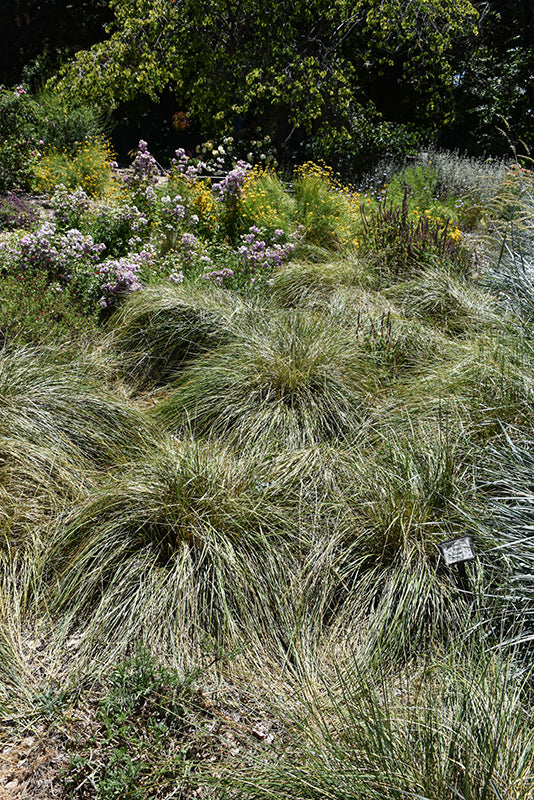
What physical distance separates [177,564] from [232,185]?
488 cm

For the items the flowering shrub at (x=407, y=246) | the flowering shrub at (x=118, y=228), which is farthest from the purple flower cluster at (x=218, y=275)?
the flowering shrub at (x=407, y=246)

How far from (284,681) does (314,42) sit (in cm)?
1160

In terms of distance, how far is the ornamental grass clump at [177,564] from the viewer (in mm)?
2346

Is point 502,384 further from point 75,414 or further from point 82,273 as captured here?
point 82,273

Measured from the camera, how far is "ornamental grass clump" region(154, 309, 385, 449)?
3.43 meters

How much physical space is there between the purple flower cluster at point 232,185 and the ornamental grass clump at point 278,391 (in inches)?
112

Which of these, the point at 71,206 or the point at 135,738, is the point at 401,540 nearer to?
the point at 135,738

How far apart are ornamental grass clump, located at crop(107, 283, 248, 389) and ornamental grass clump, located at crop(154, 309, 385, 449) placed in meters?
0.30

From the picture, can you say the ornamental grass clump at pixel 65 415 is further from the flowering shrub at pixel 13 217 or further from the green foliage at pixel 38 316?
the flowering shrub at pixel 13 217

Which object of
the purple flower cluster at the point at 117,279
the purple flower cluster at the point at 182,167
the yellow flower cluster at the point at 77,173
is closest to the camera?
the purple flower cluster at the point at 117,279

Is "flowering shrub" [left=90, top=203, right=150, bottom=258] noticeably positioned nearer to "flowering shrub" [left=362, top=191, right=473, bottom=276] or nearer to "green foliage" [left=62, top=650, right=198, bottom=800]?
"flowering shrub" [left=362, top=191, right=473, bottom=276]

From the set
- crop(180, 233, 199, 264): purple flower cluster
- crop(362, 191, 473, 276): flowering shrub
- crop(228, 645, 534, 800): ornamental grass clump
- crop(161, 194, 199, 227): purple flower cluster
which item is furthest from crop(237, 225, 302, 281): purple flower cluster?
crop(228, 645, 534, 800): ornamental grass clump

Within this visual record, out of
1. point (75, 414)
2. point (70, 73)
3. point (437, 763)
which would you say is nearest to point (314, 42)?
point (70, 73)

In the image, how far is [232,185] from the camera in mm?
6391
